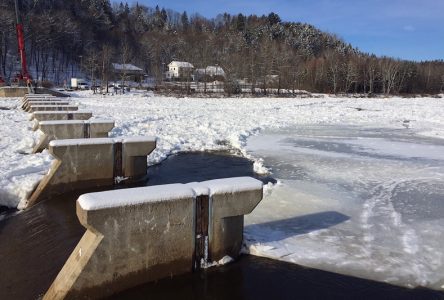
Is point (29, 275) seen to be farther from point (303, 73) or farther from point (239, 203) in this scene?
point (303, 73)

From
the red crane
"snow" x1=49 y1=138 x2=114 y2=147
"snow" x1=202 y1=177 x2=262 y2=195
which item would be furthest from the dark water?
the red crane

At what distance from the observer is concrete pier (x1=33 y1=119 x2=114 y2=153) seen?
12.0m

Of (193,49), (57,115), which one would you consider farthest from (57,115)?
Result: (193,49)

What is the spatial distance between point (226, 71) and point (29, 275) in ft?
226

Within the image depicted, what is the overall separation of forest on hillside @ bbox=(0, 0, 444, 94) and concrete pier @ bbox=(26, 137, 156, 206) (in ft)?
198

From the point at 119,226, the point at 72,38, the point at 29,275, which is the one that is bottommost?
the point at 29,275

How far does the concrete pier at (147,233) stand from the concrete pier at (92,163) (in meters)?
4.30

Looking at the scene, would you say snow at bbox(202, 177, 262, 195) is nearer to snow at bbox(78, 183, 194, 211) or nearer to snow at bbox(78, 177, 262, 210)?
snow at bbox(78, 177, 262, 210)

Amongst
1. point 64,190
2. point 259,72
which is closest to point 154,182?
point 64,190

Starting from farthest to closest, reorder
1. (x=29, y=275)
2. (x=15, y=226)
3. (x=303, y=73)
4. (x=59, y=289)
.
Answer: (x=303, y=73) < (x=15, y=226) < (x=29, y=275) < (x=59, y=289)

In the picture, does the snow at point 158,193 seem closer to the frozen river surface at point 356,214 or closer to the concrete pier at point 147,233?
the concrete pier at point 147,233

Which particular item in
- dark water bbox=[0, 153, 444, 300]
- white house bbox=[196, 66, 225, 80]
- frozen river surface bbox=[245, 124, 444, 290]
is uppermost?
white house bbox=[196, 66, 225, 80]

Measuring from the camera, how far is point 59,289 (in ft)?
16.0

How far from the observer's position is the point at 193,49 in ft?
357
